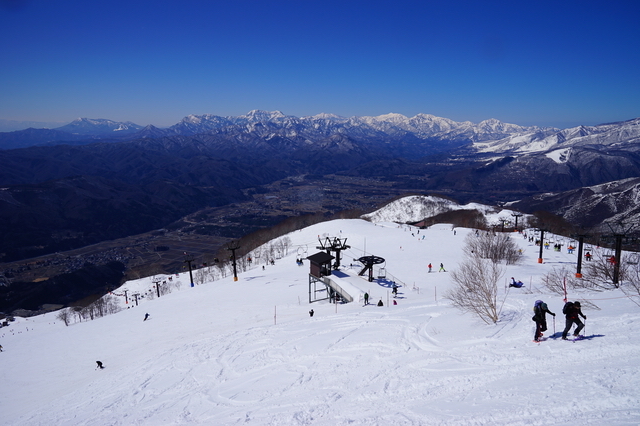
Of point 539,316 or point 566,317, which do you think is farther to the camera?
point 539,316

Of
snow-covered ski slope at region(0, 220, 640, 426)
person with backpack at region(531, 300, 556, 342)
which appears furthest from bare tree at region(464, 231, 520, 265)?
person with backpack at region(531, 300, 556, 342)

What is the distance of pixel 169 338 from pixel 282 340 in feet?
46.2

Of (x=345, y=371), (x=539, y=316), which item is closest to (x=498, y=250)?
(x=539, y=316)

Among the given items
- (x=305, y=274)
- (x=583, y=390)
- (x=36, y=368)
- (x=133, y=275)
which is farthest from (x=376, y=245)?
(x=133, y=275)

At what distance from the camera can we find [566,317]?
13.5 m

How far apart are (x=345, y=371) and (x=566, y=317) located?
31.1ft

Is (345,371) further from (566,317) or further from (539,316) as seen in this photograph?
(566,317)

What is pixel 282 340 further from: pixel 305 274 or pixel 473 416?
pixel 305 274

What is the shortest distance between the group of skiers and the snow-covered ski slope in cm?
55

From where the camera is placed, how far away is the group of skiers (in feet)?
43.8

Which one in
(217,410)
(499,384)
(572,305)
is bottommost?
(217,410)

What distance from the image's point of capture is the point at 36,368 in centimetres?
2964

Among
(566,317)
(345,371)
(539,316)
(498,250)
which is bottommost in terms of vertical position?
(498,250)

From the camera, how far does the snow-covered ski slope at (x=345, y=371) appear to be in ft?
34.3
